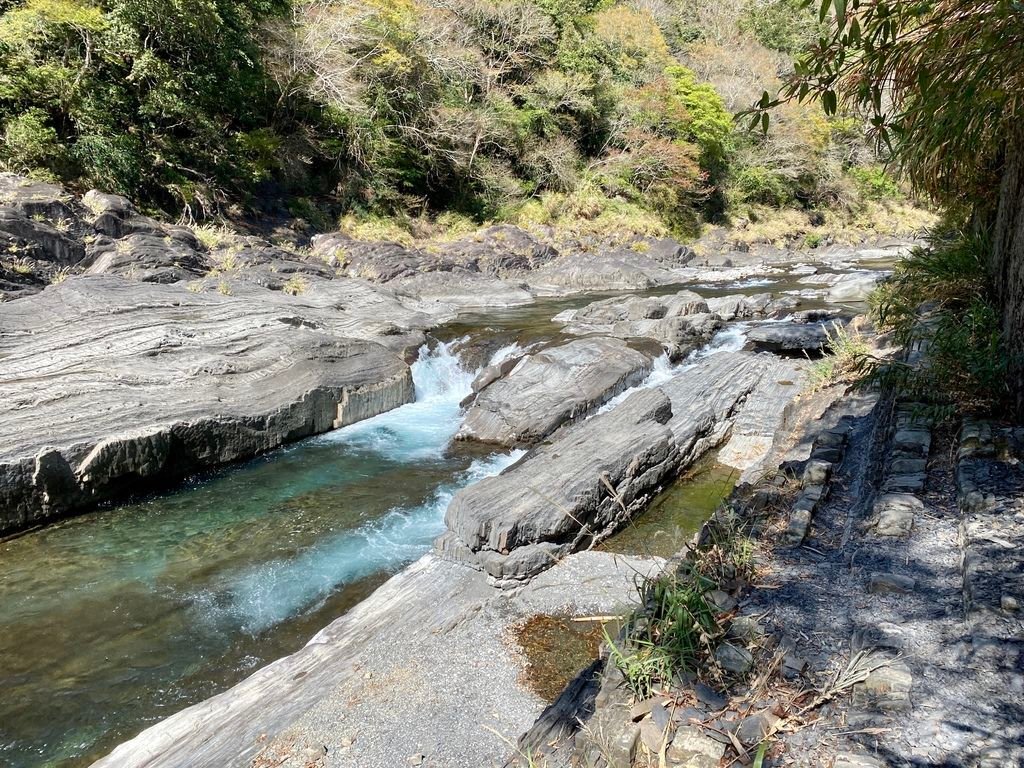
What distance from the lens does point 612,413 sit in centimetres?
747

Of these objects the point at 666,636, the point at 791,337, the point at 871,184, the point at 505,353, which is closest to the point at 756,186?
the point at 871,184

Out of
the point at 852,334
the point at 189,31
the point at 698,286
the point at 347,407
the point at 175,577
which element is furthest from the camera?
the point at 698,286

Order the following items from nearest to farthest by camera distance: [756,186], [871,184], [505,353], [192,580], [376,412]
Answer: [192,580], [376,412], [505,353], [756,186], [871,184]

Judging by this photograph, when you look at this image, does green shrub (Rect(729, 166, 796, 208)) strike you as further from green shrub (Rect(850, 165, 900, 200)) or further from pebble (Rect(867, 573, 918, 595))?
pebble (Rect(867, 573, 918, 595))

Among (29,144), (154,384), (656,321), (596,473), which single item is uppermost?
(29,144)

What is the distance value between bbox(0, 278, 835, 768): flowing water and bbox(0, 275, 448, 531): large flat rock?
0.40 meters

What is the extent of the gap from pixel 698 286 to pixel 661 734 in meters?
18.3

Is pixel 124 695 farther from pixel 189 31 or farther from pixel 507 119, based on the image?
pixel 507 119

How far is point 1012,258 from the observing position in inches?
172

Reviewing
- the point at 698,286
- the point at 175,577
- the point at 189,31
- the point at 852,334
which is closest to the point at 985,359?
the point at 852,334

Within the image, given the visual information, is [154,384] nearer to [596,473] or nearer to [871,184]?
[596,473]

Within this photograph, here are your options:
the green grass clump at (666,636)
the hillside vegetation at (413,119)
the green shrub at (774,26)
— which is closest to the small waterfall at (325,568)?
the green grass clump at (666,636)

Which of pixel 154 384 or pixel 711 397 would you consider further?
pixel 711 397

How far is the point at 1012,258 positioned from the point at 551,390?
5.60 meters
